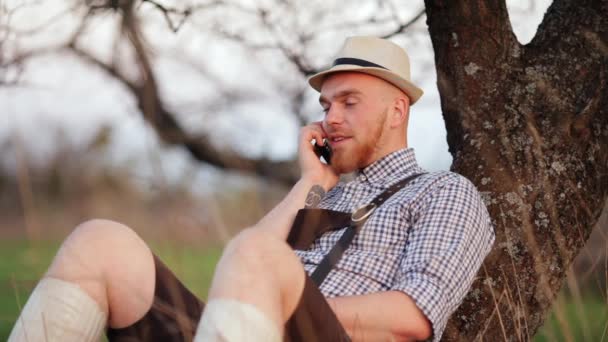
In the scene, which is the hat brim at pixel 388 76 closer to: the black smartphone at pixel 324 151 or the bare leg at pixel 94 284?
the black smartphone at pixel 324 151

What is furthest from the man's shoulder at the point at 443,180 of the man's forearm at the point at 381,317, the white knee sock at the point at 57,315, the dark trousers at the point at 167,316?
the white knee sock at the point at 57,315

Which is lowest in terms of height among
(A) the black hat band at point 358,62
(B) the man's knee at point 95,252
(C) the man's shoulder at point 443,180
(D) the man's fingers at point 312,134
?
(B) the man's knee at point 95,252

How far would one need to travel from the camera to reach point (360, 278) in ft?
8.74

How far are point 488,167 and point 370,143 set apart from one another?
0.48 meters

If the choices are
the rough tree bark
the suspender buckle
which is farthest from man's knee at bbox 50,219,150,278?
the rough tree bark

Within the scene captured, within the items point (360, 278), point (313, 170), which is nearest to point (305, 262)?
point (360, 278)

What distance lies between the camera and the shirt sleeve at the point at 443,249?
7.94 feet

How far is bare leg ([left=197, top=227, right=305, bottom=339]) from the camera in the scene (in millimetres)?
2043

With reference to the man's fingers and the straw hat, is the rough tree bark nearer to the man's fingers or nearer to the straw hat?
the straw hat

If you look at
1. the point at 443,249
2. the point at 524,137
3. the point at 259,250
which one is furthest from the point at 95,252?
the point at 524,137

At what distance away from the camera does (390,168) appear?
3.09m

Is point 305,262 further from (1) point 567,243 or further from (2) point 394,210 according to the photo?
(1) point 567,243

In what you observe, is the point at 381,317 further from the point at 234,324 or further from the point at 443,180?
the point at 443,180

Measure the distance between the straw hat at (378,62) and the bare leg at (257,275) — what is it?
1.11 metres
